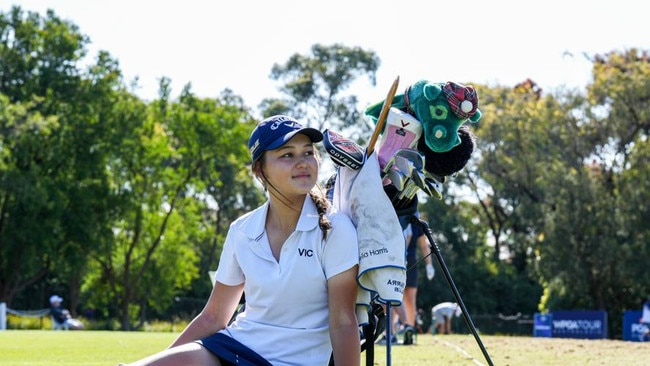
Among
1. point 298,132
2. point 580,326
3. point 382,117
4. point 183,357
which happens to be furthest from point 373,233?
point 580,326

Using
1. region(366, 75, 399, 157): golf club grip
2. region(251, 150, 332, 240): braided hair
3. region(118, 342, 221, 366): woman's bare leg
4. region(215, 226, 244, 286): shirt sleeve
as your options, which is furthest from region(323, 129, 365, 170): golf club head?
region(118, 342, 221, 366): woman's bare leg

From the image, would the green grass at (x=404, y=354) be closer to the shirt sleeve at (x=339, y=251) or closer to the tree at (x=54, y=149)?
the shirt sleeve at (x=339, y=251)

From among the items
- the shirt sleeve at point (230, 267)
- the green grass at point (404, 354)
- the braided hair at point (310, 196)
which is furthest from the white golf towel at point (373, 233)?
the green grass at point (404, 354)

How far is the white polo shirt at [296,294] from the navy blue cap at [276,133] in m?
0.33

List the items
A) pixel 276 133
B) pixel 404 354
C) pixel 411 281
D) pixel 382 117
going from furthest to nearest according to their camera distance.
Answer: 1. pixel 411 281
2. pixel 404 354
3. pixel 382 117
4. pixel 276 133

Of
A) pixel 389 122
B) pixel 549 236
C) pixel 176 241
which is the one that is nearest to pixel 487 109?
pixel 549 236

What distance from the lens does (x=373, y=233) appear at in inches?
184

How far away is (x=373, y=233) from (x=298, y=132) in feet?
1.95

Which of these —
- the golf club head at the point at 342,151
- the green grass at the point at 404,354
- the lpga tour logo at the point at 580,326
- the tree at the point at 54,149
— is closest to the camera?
the golf club head at the point at 342,151

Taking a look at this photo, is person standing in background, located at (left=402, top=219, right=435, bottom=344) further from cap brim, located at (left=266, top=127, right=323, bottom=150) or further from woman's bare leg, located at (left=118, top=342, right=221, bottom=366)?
woman's bare leg, located at (left=118, top=342, right=221, bottom=366)

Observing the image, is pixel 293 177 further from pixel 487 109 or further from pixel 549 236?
pixel 487 109

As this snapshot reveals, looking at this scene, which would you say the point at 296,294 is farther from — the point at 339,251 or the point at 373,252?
the point at 373,252

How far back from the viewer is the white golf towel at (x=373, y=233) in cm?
457

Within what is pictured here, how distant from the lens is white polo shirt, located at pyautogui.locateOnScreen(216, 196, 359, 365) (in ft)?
14.4
